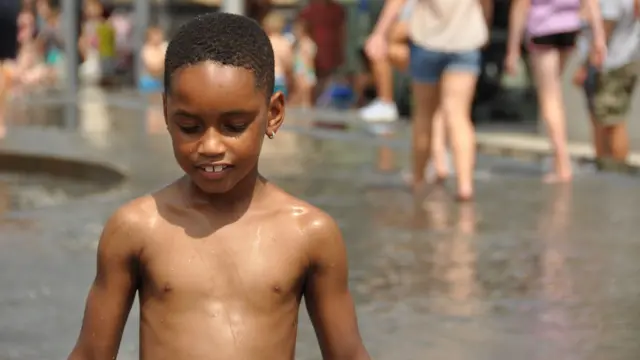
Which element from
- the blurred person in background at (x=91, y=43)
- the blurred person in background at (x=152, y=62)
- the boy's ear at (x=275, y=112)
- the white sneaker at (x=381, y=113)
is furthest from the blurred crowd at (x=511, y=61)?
the blurred person in background at (x=91, y=43)

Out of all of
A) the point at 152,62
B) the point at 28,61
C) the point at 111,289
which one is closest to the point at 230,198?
the point at 111,289

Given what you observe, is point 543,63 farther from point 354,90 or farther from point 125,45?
point 125,45

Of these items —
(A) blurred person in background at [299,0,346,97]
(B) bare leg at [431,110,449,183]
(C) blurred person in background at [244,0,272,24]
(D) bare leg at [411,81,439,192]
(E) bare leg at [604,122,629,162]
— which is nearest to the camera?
(D) bare leg at [411,81,439,192]

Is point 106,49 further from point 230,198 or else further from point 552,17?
point 230,198

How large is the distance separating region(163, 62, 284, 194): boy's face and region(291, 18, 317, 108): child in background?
1670 centimetres

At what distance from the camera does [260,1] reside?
2281 centimetres

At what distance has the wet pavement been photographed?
483 centimetres

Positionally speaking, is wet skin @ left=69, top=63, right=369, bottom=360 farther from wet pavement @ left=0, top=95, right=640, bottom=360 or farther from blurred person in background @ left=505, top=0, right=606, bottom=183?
blurred person in background @ left=505, top=0, right=606, bottom=183

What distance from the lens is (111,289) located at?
3066 mm

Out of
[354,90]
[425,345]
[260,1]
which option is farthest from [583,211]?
[260,1]

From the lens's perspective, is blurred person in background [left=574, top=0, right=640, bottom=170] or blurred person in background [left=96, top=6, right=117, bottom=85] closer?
blurred person in background [left=574, top=0, right=640, bottom=170]

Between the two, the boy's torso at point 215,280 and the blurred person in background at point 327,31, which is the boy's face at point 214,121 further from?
the blurred person in background at point 327,31

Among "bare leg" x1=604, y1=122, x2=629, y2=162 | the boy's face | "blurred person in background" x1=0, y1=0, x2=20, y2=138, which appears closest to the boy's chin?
the boy's face

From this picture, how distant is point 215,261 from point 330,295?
27 centimetres
